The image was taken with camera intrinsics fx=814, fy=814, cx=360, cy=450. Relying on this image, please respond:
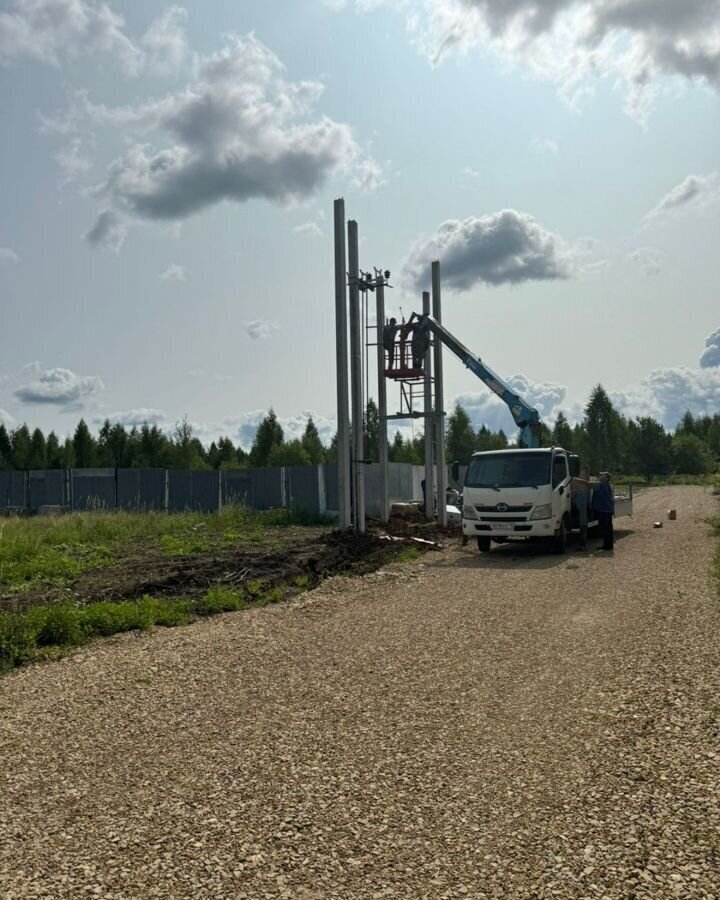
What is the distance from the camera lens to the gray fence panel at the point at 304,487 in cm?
3042

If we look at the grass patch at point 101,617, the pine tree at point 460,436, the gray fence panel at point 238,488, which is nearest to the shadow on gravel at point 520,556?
the grass patch at point 101,617

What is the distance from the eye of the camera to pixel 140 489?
34.5 m

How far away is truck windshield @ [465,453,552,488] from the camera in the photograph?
699 inches

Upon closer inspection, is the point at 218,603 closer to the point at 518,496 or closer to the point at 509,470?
the point at 518,496

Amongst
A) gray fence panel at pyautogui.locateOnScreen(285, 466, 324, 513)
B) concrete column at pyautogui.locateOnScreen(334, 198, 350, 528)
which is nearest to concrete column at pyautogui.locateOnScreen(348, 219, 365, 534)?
concrete column at pyautogui.locateOnScreen(334, 198, 350, 528)

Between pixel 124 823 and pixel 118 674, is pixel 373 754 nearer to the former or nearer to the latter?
pixel 124 823

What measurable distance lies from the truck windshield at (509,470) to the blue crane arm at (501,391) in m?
6.76

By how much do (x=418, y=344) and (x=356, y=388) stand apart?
4.23 metres

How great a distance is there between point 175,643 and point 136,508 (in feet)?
84.1

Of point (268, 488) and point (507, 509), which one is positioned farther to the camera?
point (268, 488)

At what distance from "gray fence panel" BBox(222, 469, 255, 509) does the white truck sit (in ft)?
50.2

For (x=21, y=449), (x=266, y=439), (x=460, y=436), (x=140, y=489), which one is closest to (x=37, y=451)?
(x=21, y=449)

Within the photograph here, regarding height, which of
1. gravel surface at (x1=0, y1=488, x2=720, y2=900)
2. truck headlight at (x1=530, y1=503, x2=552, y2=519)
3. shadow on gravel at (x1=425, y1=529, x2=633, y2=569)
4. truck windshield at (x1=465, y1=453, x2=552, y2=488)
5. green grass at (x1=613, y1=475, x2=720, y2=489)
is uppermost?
truck windshield at (x1=465, y1=453, x2=552, y2=488)

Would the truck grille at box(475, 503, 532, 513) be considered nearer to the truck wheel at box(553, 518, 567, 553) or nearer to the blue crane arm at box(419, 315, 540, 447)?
the truck wheel at box(553, 518, 567, 553)
